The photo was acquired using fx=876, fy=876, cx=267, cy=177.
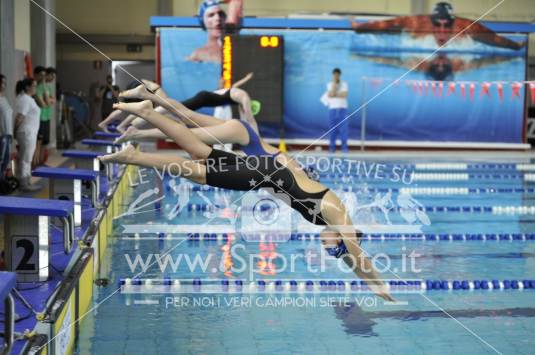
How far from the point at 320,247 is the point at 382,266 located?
3.13 ft

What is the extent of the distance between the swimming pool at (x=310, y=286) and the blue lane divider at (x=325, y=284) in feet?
0.03

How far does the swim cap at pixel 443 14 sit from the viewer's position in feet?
56.5

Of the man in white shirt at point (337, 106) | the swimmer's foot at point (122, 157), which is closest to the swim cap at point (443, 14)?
the man in white shirt at point (337, 106)

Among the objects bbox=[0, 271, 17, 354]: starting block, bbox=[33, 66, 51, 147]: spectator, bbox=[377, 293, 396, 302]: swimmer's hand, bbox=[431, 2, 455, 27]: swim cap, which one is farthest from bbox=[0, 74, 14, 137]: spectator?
bbox=[431, 2, 455, 27]: swim cap

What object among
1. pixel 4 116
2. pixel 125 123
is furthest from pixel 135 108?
pixel 4 116

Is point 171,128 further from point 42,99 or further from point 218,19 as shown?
point 218,19

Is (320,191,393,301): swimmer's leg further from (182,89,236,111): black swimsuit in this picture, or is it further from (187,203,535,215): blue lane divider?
(187,203,535,215): blue lane divider

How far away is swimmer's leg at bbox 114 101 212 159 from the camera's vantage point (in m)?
5.38

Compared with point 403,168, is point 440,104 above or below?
above

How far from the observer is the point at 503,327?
5.11 meters

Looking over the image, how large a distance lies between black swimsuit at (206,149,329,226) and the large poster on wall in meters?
11.0

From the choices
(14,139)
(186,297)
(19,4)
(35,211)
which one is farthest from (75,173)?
(19,4)

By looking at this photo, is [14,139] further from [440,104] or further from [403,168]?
[440,104]

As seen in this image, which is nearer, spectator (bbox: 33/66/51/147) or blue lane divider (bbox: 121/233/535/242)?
blue lane divider (bbox: 121/233/535/242)
